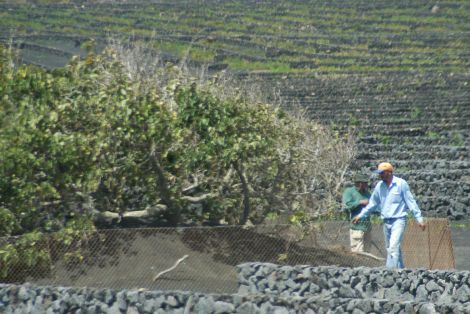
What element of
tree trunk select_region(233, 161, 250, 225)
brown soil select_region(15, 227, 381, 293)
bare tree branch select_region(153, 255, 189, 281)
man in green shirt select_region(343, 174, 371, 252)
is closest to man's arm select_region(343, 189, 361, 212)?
man in green shirt select_region(343, 174, 371, 252)

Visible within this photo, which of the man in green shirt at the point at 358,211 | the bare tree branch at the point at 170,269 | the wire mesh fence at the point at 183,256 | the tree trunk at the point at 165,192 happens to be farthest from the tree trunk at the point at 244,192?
the bare tree branch at the point at 170,269

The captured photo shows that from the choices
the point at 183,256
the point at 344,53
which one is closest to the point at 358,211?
the point at 183,256

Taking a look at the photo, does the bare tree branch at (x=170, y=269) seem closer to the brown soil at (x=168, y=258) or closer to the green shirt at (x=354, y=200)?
the brown soil at (x=168, y=258)

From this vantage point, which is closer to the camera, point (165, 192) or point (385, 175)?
point (385, 175)

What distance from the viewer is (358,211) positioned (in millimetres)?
17156

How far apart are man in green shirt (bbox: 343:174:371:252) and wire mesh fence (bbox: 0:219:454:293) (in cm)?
19

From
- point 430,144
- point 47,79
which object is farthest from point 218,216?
point 430,144

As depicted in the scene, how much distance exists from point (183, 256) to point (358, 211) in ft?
8.98

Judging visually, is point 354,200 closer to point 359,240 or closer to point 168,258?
point 359,240

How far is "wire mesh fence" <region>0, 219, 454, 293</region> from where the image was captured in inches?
601

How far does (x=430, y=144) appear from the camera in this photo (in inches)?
1362

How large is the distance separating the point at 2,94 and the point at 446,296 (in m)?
7.24

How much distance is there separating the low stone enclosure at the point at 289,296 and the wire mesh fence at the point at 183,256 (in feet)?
3.00

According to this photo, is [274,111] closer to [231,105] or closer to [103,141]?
[231,105]
